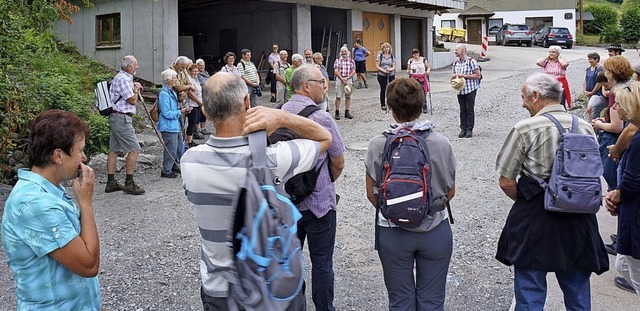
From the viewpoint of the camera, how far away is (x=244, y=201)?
7.02ft

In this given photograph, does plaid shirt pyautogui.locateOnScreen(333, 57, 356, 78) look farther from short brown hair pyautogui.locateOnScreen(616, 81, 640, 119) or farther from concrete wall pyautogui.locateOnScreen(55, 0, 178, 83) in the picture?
short brown hair pyautogui.locateOnScreen(616, 81, 640, 119)

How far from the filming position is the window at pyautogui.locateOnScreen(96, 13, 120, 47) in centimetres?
1761

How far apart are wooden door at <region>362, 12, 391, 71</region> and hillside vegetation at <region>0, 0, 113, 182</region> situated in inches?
585

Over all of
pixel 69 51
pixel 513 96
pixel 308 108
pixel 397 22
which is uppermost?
pixel 397 22

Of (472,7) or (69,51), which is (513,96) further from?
(472,7)

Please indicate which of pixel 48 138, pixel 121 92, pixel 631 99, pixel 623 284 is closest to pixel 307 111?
pixel 48 138

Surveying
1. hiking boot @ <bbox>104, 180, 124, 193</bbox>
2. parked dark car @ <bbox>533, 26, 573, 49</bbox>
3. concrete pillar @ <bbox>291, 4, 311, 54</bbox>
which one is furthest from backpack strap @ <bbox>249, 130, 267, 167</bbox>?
parked dark car @ <bbox>533, 26, 573, 49</bbox>

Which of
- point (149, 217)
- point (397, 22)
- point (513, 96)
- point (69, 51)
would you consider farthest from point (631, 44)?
point (149, 217)

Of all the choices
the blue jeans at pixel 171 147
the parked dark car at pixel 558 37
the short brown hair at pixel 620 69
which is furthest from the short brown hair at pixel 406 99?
the parked dark car at pixel 558 37

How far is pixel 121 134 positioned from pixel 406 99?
5190 millimetres

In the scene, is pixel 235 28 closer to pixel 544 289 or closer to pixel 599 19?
pixel 544 289

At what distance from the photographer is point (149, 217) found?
6727 mm

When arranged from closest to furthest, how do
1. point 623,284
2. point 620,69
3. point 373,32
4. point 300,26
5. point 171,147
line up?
point 623,284 → point 620,69 → point 171,147 → point 300,26 → point 373,32

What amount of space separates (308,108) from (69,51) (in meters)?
17.2
